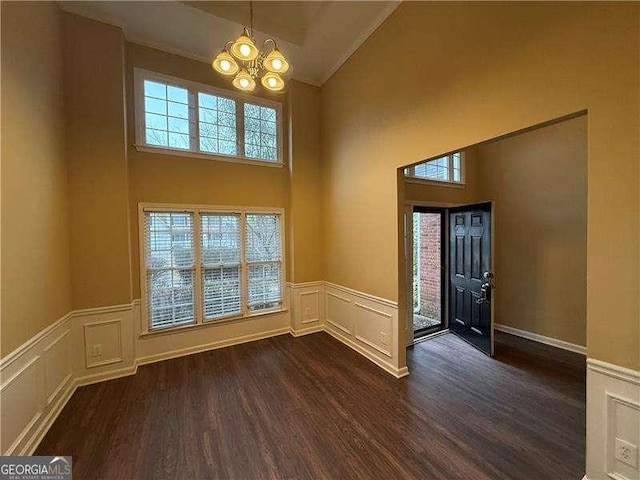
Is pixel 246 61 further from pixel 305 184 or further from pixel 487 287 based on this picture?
pixel 487 287

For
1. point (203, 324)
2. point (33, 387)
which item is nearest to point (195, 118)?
point (203, 324)

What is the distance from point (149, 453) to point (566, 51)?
384 centimetres

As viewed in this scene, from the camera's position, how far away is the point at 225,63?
6.71 ft

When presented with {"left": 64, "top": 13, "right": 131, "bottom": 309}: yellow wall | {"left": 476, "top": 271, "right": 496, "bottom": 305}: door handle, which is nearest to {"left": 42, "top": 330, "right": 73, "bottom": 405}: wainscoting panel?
{"left": 64, "top": 13, "right": 131, "bottom": 309}: yellow wall

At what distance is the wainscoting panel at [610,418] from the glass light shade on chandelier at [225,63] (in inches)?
123

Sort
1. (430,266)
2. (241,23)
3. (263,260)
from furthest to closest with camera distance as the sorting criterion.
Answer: (430,266), (263,260), (241,23)

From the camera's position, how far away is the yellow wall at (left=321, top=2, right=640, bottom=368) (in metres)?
1.36

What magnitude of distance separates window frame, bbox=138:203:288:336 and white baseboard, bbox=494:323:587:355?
352 cm

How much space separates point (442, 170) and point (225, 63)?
11.5 feet

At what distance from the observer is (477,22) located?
2006 mm

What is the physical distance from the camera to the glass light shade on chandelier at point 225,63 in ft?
6.61

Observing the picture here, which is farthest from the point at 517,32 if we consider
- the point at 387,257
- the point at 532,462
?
the point at 532,462

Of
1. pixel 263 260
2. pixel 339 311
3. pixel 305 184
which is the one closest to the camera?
pixel 339 311

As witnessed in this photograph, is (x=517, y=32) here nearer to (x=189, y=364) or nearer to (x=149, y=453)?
(x=149, y=453)
